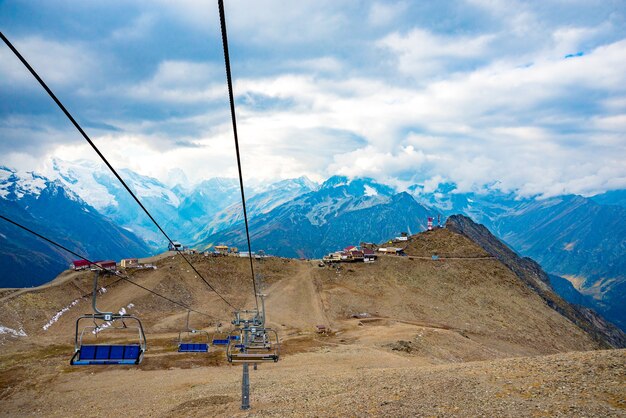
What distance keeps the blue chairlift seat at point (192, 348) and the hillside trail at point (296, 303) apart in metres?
24.4

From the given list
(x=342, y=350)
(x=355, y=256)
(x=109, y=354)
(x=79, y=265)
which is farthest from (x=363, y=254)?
(x=109, y=354)

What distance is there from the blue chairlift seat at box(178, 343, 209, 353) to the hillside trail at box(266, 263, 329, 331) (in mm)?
24427

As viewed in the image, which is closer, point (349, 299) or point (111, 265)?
point (349, 299)

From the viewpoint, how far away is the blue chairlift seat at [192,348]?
69.1m

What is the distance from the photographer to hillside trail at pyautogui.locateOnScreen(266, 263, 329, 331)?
95375 millimetres

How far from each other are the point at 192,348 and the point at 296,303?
4047cm

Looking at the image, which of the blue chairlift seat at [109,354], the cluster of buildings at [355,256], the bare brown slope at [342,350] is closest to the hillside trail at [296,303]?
the bare brown slope at [342,350]

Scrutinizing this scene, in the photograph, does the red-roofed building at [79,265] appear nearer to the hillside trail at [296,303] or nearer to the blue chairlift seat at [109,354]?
the hillside trail at [296,303]

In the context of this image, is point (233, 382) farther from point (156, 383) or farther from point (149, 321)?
point (149, 321)

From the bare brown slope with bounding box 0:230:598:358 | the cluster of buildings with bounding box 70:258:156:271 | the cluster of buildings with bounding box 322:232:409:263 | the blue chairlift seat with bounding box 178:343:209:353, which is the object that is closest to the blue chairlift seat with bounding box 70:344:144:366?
the blue chairlift seat with bounding box 178:343:209:353

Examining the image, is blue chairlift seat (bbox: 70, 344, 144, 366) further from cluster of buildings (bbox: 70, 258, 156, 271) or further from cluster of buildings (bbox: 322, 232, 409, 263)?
cluster of buildings (bbox: 322, 232, 409, 263)

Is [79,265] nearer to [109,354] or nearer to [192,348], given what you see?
[192,348]

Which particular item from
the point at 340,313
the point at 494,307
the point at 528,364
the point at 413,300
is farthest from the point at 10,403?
the point at 494,307

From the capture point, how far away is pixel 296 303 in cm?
10656
